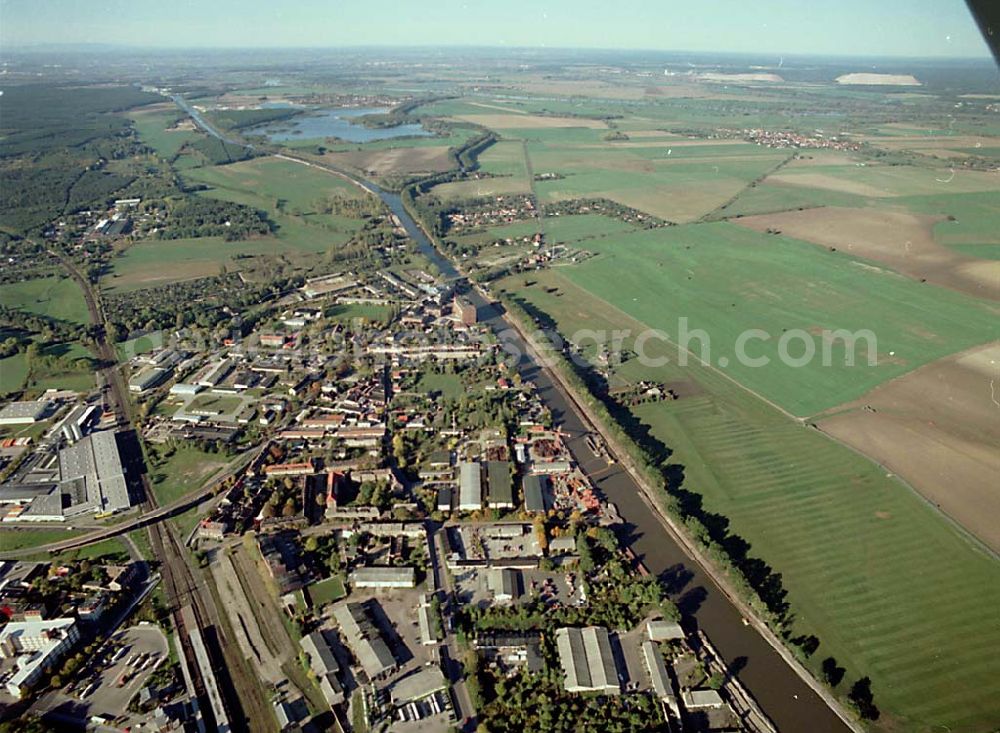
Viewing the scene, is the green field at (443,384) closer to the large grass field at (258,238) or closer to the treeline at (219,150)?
the large grass field at (258,238)

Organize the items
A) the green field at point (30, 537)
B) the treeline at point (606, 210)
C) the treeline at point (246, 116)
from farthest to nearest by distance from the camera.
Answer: the treeline at point (246, 116)
the treeline at point (606, 210)
the green field at point (30, 537)

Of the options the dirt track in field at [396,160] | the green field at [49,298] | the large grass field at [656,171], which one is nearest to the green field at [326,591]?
the green field at [49,298]

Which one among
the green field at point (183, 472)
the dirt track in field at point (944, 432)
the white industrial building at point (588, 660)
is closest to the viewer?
the white industrial building at point (588, 660)

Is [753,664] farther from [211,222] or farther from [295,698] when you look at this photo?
[211,222]

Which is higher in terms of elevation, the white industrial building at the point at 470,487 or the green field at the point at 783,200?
the green field at the point at 783,200

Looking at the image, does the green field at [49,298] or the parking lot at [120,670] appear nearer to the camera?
the parking lot at [120,670]

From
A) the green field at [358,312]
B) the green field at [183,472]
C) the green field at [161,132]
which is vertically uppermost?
the green field at [161,132]

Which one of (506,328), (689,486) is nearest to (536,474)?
(689,486)

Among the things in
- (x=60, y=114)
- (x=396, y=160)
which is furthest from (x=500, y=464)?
(x=60, y=114)

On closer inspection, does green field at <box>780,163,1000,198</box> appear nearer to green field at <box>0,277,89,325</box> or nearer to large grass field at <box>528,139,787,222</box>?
large grass field at <box>528,139,787,222</box>
